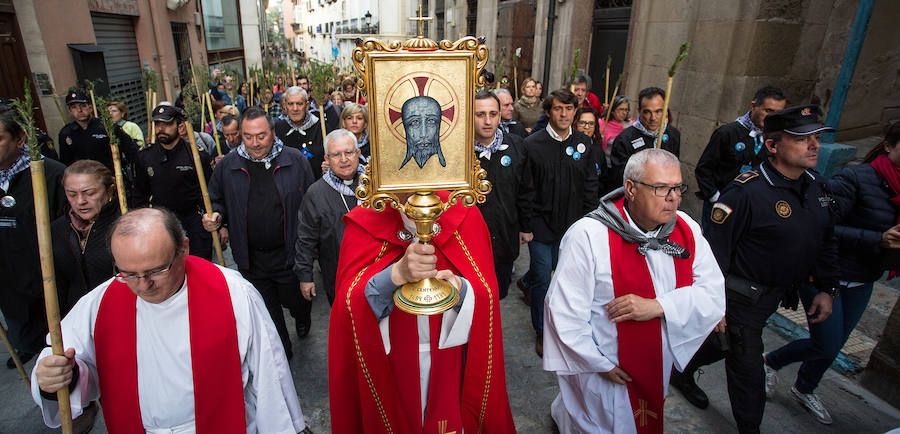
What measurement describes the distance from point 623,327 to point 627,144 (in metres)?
2.81

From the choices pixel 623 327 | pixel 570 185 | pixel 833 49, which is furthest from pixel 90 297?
pixel 833 49

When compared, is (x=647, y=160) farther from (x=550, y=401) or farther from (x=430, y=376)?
(x=550, y=401)

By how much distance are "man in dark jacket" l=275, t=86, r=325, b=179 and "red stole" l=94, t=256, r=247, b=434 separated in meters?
3.64

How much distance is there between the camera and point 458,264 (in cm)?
240

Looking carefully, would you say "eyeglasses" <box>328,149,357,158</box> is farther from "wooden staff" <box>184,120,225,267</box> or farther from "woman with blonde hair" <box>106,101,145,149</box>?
"woman with blonde hair" <box>106,101,145,149</box>

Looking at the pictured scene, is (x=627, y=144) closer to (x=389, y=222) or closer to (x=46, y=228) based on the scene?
(x=389, y=222)

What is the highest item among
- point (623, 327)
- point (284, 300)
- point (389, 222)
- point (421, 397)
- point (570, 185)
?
point (389, 222)

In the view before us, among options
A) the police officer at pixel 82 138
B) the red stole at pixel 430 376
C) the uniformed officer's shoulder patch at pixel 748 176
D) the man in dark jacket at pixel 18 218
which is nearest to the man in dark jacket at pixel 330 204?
the red stole at pixel 430 376

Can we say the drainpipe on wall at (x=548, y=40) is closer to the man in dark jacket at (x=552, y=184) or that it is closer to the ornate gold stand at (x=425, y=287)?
the man in dark jacket at (x=552, y=184)

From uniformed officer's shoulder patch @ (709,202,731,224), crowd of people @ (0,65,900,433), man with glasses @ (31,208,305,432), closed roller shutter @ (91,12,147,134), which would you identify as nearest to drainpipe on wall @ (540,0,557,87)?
crowd of people @ (0,65,900,433)

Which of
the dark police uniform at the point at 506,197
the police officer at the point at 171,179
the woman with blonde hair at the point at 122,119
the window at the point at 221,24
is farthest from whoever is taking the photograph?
the window at the point at 221,24

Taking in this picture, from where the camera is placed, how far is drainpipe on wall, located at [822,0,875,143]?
191 inches

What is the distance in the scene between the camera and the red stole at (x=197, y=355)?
7.02 ft

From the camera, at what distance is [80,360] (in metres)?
2.10
